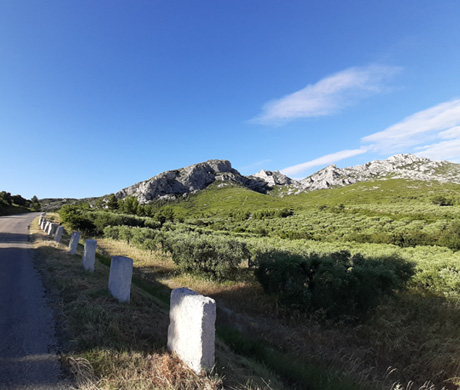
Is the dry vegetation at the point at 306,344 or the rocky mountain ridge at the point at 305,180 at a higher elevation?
the rocky mountain ridge at the point at 305,180

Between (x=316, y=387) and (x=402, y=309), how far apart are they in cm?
553

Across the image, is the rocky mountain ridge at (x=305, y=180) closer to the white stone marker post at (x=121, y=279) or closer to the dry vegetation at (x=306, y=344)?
the dry vegetation at (x=306, y=344)

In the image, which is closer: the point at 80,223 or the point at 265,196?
the point at 80,223

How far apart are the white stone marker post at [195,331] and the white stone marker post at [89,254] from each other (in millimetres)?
5870

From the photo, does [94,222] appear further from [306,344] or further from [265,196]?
[265,196]

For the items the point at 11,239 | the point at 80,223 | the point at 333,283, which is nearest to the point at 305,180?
the point at 80,223

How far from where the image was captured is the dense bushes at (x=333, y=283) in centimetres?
753

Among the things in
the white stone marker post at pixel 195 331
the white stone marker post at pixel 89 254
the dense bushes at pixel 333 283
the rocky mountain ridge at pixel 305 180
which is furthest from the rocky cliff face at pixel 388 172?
the white stone marker post at pixel 195 331

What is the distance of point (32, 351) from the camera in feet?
11.3

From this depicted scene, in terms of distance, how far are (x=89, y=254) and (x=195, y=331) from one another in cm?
642

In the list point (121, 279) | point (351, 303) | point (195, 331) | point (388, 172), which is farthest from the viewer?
point (388, 172)

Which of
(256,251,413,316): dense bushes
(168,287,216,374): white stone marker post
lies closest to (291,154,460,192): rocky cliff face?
(256,251,413,316): dense bushes

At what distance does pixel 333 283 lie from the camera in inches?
298

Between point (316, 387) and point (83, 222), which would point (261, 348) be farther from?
point (83, 222)
